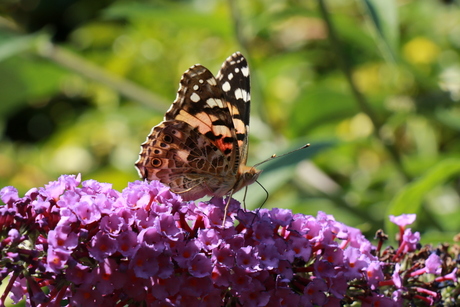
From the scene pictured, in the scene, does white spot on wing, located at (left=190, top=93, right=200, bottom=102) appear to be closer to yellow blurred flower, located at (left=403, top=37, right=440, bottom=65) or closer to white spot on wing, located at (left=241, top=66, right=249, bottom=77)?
white spot on wing, located at (left=241, top=66, right=249, bottom=77)

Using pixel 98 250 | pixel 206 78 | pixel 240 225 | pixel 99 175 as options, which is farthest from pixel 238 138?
pixel 99 175

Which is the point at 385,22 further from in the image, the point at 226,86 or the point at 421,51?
the point at 421,51

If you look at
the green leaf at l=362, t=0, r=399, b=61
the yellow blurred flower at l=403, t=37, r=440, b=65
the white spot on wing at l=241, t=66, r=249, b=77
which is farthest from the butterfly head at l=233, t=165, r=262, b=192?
the yellow blurred flower at l=403, t=37, r=440, b=65

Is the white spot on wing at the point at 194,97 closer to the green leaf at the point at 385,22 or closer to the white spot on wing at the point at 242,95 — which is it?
the white spot on wing at the point at 242,95

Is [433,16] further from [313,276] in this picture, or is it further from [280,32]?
[313,276]

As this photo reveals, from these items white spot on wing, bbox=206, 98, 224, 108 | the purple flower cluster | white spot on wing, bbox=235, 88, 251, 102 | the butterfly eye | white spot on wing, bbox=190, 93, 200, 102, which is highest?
white spot on wing, bbox=235, 88, 251, 102

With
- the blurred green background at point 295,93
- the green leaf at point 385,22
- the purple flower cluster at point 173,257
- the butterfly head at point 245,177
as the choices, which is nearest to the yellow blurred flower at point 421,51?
the blurred green background at point 295,93
